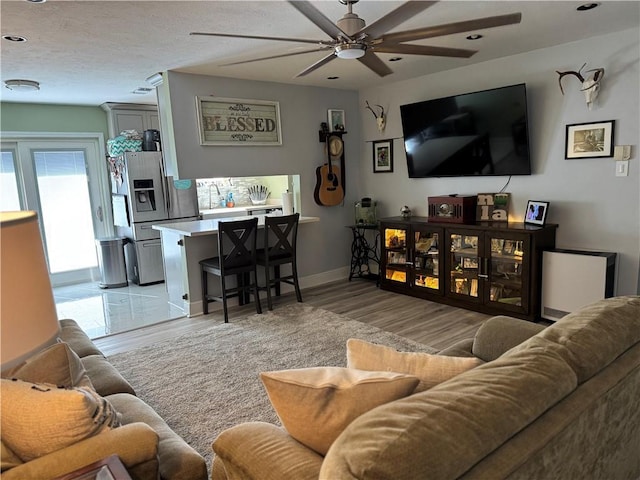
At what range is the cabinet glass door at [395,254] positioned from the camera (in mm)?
5023

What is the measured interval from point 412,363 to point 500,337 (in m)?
0.91

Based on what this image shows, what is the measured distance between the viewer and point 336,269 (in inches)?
229

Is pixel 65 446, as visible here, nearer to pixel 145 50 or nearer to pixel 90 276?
pixel 145 50

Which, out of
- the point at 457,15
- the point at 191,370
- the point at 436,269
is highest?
the point at 457,15

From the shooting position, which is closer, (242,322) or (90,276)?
(242,322)

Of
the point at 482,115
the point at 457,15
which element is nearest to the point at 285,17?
the point at 457,15

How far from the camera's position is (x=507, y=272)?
4.13m

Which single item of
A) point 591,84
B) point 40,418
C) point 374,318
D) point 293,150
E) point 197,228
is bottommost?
point 374,318

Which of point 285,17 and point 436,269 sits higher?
point 285,17

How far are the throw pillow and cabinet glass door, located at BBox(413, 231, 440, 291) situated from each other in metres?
3.70

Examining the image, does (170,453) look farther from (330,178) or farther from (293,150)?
(330,178)

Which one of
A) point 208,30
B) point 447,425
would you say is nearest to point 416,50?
point 208,30

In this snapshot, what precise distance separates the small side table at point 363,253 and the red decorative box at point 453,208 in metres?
1.17

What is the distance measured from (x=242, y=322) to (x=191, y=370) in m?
1.05
